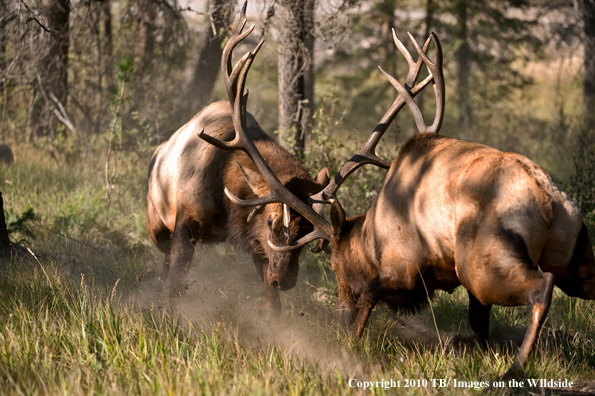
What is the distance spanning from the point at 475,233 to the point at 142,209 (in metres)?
5.84

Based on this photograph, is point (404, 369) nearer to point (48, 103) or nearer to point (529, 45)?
point (48, 103)

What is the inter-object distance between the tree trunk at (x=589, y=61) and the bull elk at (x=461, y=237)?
7126 mm

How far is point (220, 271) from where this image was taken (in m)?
6.32

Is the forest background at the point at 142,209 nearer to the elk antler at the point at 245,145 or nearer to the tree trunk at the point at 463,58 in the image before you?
the tree trunk at the point at 463,58

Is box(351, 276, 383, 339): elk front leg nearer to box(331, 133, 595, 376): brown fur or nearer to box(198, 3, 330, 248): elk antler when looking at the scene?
box(331, 133, 595, 376): brown fur

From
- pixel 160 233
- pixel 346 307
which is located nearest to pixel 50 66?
pixel 160 233

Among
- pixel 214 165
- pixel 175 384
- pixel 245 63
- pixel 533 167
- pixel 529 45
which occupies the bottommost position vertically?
pixel 175 384

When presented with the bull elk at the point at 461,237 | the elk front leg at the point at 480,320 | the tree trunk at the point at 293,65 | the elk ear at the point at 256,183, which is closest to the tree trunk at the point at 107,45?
the tree trunk at the point at 293,65

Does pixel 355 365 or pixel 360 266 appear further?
pixel 360 266

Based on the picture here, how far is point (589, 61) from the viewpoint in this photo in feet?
39.2

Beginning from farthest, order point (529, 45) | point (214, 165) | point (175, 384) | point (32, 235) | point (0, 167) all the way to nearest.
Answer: point (529, 45), point (0, 167), point (32, 235), point (214, 165), point (175, 384)

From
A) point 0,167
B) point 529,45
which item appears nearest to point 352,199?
point 0,167

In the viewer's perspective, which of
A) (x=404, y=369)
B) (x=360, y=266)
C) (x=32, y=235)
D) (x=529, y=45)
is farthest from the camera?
(x=529, y=45)

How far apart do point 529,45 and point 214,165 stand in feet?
50.0
